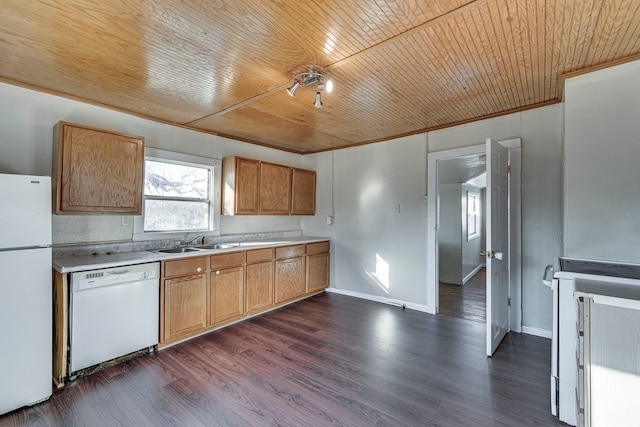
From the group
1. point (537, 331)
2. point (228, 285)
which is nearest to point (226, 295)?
point (228, 285)

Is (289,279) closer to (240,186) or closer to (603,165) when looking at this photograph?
(240,186)

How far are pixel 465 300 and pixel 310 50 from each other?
4242 mm

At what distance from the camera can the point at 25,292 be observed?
1976 millimetres

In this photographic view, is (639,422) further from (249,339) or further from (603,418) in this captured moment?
(249,339)

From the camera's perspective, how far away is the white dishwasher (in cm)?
227

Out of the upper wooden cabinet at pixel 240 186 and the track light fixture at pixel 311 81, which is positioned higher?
the track light fixture at pixel 311 81

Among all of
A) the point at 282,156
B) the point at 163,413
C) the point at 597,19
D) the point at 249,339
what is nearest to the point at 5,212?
the point at 163,413

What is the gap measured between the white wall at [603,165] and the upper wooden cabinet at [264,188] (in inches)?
133

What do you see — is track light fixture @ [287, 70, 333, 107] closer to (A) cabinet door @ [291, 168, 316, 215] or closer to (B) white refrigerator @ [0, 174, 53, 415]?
(B) white refrigerator @ [0, 174, 53, 415]

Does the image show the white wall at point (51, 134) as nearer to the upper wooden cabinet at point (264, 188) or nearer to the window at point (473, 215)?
the upper wooden cabinet at point (264, 188)

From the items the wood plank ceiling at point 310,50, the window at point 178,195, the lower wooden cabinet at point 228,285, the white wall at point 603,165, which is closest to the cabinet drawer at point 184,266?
the lower wooden cabinet at point 228,285

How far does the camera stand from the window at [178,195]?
3.33 metres

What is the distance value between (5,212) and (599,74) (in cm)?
438

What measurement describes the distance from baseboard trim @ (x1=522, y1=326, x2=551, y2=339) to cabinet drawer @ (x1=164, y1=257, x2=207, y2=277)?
3.60m
